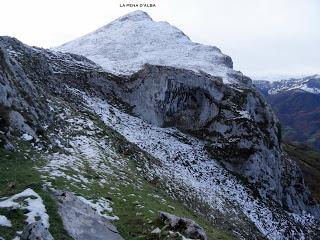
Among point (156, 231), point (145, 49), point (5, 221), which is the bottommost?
point (156, 231)

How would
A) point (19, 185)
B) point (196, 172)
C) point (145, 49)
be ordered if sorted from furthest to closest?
1. point (145, 49)
2. point (196, 172)
3. point (19, 185)

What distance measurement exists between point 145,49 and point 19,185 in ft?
175

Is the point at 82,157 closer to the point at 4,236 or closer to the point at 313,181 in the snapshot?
the point at 4,236

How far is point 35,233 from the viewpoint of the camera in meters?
15.6

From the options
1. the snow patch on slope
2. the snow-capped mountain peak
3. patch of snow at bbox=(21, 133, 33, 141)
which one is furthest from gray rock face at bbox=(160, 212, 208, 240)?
the snow-capped mountain peak

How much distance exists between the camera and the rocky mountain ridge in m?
31.7

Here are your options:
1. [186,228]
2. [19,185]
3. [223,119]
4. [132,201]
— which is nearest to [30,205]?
[19,185]

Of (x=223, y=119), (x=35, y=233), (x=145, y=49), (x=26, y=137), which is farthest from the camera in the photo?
(x=145, y=49)

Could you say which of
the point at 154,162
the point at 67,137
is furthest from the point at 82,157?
the point at 154,162

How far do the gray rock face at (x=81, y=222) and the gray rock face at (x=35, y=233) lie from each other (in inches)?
72.5

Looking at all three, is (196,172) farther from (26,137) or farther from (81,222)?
(81,222)

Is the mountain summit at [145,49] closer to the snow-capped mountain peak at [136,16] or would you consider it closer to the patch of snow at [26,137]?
the snow-capped mountain peak at [136,16]

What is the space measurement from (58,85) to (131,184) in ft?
66.5

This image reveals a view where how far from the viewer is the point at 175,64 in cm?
6544
